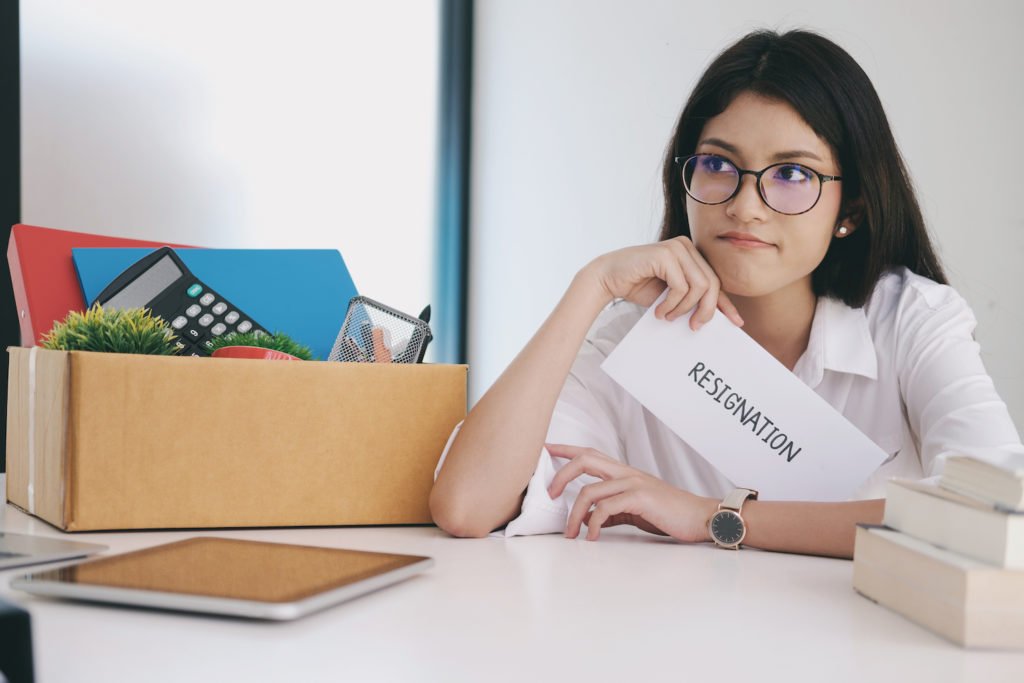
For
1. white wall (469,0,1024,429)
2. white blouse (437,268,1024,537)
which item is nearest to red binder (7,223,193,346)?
white blouse (437,268,1024,537)

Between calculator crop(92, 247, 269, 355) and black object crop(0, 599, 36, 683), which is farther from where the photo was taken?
calculator crop(92, 247, 269, 355)

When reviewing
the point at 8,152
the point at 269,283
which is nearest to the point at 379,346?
the point at 269,283

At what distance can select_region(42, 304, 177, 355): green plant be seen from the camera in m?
0.85

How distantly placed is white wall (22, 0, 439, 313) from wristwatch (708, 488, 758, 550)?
1502mm

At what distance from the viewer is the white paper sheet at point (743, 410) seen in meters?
0.96

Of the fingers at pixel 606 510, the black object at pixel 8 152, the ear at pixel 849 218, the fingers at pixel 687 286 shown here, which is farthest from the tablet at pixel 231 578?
the black object at pixel 8 152

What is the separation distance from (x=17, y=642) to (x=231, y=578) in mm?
223

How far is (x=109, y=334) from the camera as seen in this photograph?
2.79ft

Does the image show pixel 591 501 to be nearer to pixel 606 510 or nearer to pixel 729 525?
pixel 606 510

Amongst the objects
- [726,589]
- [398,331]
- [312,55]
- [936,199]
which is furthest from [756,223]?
Answer: [312,55]

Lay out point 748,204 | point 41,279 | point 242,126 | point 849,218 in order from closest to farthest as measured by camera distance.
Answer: point 41,279 → point 748,204 → point 849,218 → point 242,126

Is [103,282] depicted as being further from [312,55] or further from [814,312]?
[312,55]

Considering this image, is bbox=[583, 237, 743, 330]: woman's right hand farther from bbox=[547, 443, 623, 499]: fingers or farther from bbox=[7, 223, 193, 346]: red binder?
bbox=[7, 223, 193, 346]: red binder

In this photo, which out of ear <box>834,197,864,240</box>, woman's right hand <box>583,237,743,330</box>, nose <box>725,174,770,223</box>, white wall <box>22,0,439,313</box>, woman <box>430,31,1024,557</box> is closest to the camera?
woman <box>430,31,1024,557</box>
